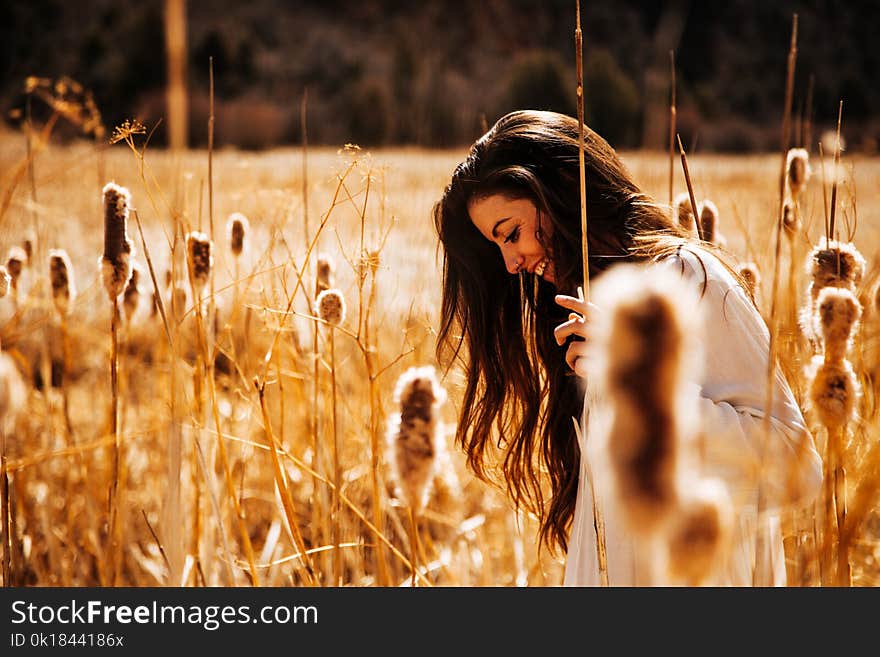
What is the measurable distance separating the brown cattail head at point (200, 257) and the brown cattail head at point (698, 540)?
0.90 metres

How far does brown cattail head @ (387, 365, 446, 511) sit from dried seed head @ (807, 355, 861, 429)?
1.12 ft

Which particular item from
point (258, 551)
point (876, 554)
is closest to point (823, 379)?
point (876, 554)

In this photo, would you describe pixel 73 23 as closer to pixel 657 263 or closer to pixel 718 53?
pixel 718 53

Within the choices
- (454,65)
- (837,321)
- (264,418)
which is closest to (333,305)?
(264,418)

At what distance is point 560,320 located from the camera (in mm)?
Answer: 1404

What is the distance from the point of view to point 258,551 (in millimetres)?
1961

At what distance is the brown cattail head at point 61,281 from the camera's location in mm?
1121

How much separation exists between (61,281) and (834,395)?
3.44 ft

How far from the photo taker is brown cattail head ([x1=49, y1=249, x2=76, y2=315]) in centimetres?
112

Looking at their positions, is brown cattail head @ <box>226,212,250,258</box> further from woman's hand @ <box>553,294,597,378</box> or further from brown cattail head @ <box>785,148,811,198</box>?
brown cattail head @ <box>785,148,811,198</box>

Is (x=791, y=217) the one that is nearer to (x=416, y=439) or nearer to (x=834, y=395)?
(x=834, y=395)

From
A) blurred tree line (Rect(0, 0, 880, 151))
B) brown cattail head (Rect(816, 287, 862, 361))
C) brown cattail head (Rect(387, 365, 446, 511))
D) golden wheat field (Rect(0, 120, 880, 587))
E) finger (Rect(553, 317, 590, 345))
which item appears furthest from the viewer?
blurred tree line (Rect(0, 0, 880, 151))

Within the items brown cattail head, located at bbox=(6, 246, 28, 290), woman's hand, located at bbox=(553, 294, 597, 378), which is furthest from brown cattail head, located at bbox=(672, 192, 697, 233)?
brown cattail head, located at bbox=(6, 246, 28, 290)

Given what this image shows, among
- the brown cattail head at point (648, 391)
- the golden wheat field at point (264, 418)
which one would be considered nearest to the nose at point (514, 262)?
the golden wheat field at point (264, 418)
